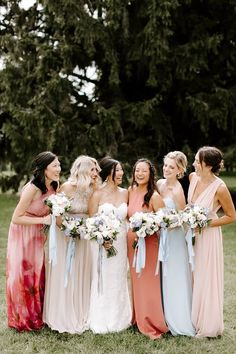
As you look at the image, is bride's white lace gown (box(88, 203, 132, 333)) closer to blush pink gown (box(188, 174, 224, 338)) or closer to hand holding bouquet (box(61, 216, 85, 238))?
hand holding bouquet (box(61, 216, 85, 238))

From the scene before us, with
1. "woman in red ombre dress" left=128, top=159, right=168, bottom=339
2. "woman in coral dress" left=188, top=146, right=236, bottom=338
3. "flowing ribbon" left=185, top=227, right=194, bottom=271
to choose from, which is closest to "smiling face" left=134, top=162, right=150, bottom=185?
"woman in red ombre dress" left=128, top=159, right=168, bottom=339

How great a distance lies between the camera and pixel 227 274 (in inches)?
365

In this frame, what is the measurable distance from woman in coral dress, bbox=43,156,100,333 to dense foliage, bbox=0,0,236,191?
9.31 metres

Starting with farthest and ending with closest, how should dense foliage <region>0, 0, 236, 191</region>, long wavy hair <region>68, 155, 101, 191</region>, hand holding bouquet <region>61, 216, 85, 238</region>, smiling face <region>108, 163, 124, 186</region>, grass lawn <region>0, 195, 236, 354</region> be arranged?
dense foliage <region>0, 0, 236, 191</region> → smiling face <region>108, 163, 124, 186</region> → long wavy hair <region>68, 155, 101, 191</region> → hand holding bouquet <region>61, 216, 85, 238</region> → grass lawn <region>0, 195, 236, 354</region>

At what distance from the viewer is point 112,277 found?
19.8ft

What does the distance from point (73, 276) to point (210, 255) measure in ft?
5.38

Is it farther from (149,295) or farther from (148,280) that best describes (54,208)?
(149,295)

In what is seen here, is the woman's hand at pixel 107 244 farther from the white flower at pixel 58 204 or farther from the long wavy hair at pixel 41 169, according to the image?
the long wavy hair at pixel 41 169

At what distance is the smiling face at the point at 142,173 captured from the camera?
19.5 ft

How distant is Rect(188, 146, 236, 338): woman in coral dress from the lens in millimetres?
5816

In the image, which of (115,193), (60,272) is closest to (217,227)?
(115,193)

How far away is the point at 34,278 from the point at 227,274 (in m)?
4.46

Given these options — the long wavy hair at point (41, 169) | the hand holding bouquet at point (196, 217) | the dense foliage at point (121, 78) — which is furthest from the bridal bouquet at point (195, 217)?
the dense foliage at point (121, 78)

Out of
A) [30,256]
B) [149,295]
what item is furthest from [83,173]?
[149,295]
